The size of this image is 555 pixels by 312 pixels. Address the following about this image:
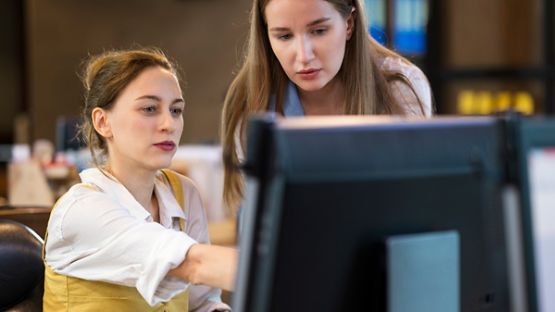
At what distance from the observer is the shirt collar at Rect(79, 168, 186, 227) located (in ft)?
5.46

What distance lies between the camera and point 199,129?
9055mm

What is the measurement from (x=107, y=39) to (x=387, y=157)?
8.29 m

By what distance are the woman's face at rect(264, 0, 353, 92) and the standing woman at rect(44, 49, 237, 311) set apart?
20 cm

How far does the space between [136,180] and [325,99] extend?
43 cm

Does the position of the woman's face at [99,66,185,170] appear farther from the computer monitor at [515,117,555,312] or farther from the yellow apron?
the computer monitor at [515,117,555,312]

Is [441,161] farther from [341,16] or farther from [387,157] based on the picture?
[341,16]

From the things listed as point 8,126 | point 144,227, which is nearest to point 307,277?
point 144,227

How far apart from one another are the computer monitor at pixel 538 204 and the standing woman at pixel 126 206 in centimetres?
48

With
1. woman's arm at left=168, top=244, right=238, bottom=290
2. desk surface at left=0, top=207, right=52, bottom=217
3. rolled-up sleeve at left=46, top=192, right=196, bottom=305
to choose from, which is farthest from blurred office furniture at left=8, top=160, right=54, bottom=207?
woman's arm at left=168, top=244, right=238, bottom=290

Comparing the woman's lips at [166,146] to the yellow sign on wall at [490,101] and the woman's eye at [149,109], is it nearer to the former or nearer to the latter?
the woman's eye at [149,109]

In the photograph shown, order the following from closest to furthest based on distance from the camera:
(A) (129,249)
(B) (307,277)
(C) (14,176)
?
1. (B) (307,277)
2. (A) (129,249)
3. (C) (14,176)

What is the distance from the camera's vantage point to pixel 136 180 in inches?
68.6

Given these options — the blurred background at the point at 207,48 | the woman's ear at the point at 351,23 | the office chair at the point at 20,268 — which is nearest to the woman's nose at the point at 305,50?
the woman's ear at the point at 351,23

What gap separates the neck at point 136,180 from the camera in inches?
68.3
